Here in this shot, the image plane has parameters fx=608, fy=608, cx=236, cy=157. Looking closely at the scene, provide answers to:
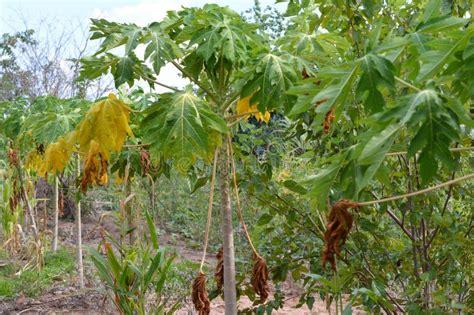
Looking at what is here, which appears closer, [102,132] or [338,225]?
[338,225]

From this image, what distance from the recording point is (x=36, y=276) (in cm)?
551

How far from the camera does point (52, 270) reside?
5867 mm

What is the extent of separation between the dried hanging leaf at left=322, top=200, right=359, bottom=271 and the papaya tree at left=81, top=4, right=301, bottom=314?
28.6 inches

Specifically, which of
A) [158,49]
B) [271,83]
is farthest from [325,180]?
[158,49]

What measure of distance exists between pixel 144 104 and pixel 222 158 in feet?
3.70

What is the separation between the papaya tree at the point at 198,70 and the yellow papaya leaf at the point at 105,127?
114 millimetres

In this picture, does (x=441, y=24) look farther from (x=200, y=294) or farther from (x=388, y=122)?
(x=200, y=294)

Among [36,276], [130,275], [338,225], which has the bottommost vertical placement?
[36,276]

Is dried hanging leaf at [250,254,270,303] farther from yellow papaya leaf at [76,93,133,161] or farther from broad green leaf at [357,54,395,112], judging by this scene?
broad green leaf at [357,54,395,112]

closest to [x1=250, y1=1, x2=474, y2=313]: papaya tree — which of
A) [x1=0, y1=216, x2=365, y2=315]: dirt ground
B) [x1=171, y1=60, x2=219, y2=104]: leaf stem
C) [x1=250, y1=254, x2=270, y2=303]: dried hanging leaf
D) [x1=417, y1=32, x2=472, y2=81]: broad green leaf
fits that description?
[x1=417, y1=32, x2=472, y2=81]: broad green leaf

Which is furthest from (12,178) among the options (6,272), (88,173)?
(88,173)

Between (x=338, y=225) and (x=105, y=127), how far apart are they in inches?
44.1

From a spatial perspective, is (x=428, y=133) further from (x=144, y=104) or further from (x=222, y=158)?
(x=144, y=104)

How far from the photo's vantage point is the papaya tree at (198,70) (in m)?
1.85
